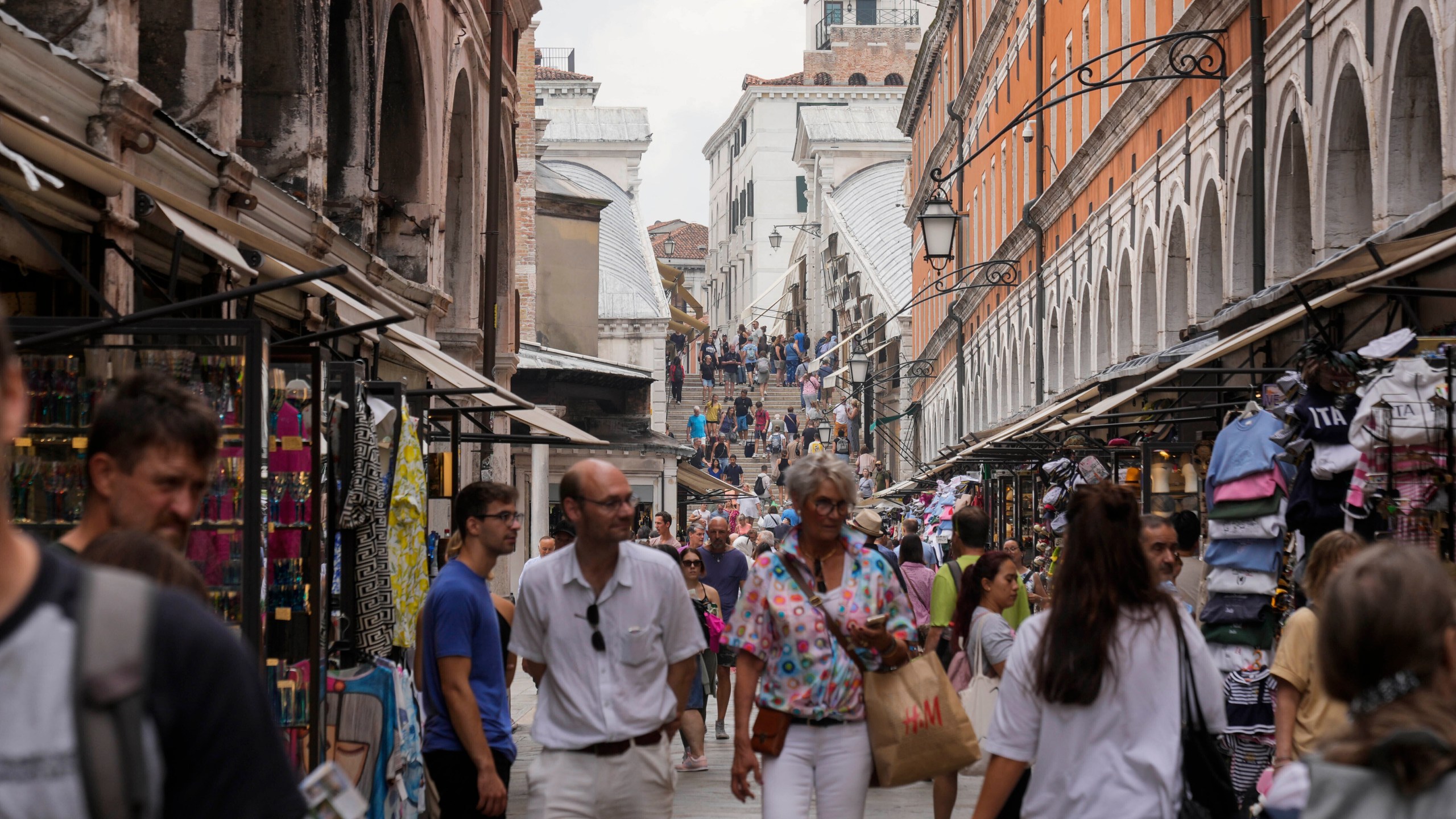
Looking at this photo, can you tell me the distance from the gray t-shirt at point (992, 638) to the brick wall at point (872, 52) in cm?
10025

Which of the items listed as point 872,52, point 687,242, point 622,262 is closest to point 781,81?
point 872,52

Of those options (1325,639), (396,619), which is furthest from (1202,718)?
(396,619)

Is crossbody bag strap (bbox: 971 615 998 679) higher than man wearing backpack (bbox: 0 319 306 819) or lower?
lower

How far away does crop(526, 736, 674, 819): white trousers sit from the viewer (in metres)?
6.37

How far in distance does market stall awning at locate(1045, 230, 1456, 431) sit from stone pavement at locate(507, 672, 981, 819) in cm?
308

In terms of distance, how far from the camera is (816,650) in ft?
21.3

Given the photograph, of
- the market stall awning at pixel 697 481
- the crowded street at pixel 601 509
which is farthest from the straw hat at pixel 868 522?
the market stall awning at pixel 697 481

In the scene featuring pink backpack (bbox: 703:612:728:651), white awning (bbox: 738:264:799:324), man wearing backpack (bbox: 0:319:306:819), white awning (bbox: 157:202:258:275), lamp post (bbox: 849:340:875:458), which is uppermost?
white awning (bbox: 738:264:799:324)

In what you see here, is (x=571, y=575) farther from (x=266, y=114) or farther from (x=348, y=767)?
(x=266, y=114)

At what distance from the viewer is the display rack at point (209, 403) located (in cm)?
713

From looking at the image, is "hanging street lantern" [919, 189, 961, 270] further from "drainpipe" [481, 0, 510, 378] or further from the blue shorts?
the blue shorts

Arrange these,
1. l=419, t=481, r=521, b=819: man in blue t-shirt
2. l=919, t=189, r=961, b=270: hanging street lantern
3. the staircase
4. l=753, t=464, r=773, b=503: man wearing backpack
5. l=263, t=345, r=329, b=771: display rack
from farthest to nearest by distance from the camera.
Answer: the staircase
l=753, t=464, r=773, b=503: man wearing backpack
l=919, t=189, r=961, b=270: hanging street lantern
l=263, t=345, r=329, b=771: display rack
l=419, t=481, r=521, b=819: man in blue t-shirt

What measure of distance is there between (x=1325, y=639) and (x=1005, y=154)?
122 feet

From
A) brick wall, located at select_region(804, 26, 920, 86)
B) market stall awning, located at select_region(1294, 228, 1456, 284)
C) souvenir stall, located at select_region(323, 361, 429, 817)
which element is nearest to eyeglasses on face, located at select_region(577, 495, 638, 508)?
souvenir stall, located at select_region(323, 361, 429, 817)
